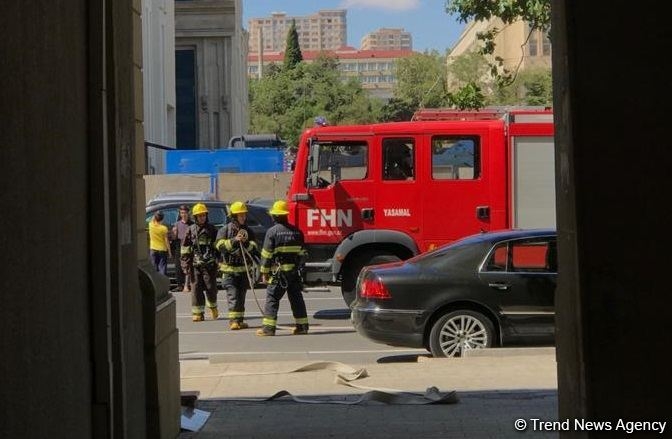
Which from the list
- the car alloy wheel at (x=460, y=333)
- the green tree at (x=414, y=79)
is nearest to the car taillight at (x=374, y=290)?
the car alloy wheel at (x=460, y=333)

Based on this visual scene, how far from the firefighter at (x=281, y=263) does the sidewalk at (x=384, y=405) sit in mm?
2574

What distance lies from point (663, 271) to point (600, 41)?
3.92 ft

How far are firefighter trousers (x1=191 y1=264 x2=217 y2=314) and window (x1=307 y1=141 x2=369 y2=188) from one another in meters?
2.08

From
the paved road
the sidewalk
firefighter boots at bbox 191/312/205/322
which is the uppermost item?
the sidewalk

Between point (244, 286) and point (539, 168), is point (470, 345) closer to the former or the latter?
point (244, 286)

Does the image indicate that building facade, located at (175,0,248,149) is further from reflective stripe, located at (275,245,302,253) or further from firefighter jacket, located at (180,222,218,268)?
reflective stripe, located at (275,245,302,253)

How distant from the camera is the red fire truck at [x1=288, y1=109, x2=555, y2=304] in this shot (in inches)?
656

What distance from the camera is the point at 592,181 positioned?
5.35 meters

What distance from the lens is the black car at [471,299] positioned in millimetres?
11727

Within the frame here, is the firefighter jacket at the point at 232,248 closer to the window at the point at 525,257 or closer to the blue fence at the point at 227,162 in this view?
the window at the point at 525,257

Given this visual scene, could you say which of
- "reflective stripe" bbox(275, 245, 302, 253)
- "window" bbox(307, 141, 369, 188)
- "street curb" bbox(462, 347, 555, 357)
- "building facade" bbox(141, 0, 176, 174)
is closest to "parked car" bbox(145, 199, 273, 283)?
"window" bbox(307, 141, 369, 188)

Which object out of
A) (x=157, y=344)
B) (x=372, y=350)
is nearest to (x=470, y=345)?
(x=372, y=350)

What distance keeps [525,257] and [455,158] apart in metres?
5.19

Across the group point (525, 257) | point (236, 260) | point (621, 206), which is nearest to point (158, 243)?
point (236, 260)
